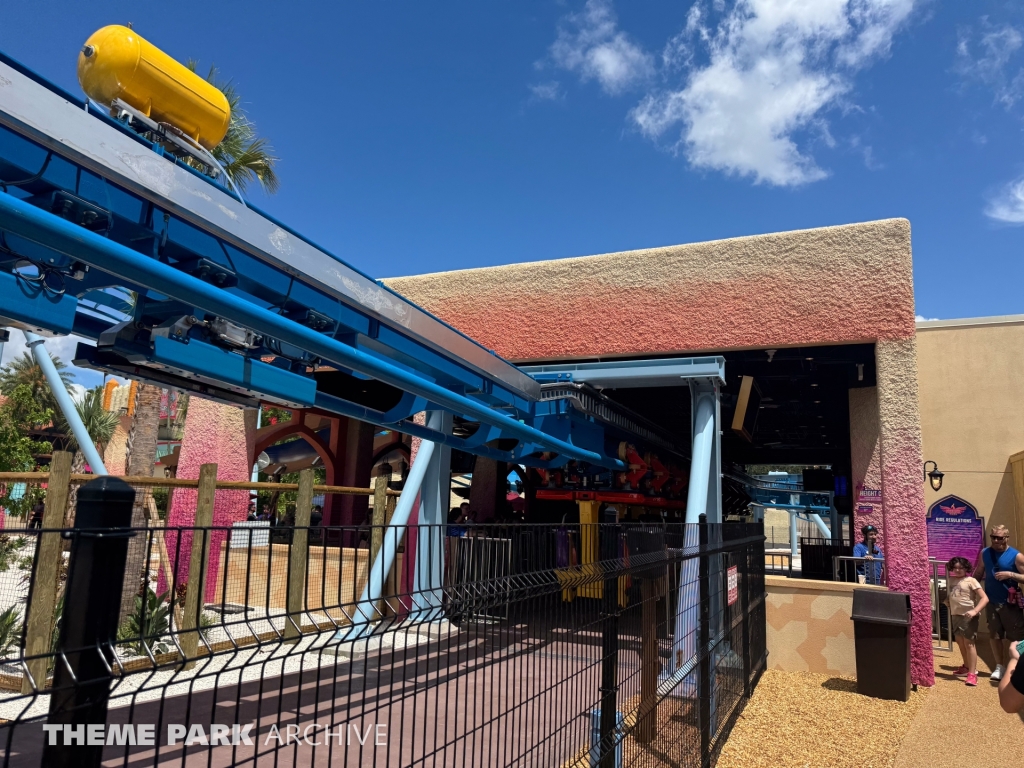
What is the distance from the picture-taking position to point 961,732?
695cm

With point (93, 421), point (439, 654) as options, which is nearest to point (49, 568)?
point (439, 654)

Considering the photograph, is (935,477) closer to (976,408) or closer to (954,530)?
(954,530)

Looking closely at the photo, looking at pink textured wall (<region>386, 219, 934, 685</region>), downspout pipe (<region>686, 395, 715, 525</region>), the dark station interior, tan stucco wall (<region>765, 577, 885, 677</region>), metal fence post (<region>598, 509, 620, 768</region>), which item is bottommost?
tan stucco wall (<region>765, 577, 885, 677</region>)

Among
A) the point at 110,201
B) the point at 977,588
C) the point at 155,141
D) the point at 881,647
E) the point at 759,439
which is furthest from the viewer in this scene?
the point at 759,439

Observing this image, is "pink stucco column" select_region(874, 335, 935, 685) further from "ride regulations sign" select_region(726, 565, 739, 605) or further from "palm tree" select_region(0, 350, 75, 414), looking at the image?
"palm tree" select_region(0, 350, 75, 414)

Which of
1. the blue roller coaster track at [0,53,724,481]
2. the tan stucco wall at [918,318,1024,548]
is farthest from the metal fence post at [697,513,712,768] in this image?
the tan stucco wall at [918,318,1024,548]

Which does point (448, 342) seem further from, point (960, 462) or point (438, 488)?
point (960, 462)

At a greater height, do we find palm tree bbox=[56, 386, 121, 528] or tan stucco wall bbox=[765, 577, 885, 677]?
palm tree bbox=[56, 386, 121, 528]

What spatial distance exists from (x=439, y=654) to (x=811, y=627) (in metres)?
8.18

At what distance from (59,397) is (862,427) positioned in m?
11.0

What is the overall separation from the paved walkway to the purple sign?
727 cm

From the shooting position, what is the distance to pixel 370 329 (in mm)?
6027

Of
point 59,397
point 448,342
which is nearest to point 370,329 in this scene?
point 448,342

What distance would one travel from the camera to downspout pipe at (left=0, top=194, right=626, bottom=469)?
3164mm
